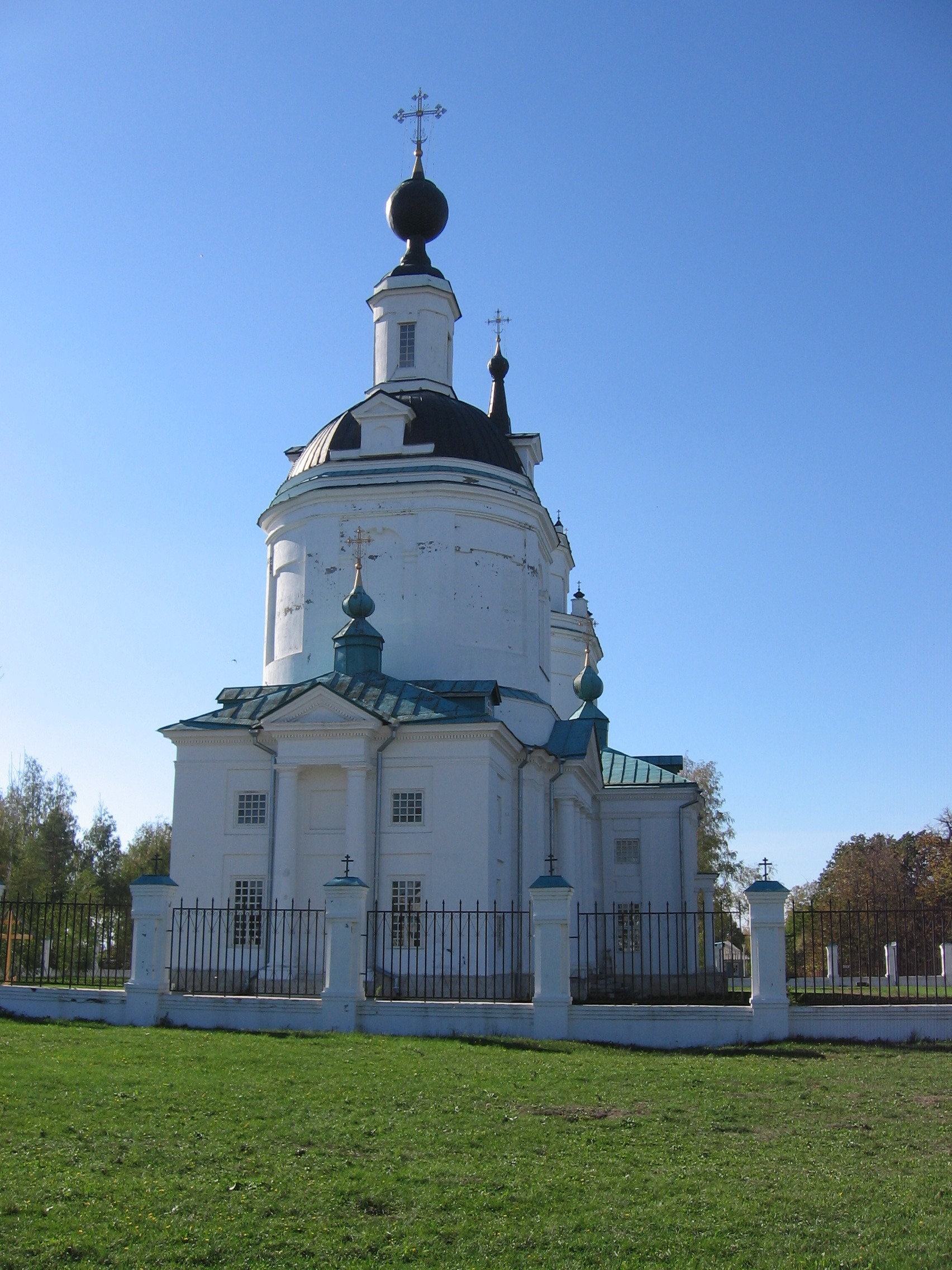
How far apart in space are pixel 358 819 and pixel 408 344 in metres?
14.6

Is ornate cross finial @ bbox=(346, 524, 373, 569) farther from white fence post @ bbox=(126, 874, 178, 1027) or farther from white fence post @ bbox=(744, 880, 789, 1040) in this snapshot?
white fence post @ bbox=(744, 880, 789, 1040)

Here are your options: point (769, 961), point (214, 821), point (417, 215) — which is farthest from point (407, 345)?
point (769, 961)

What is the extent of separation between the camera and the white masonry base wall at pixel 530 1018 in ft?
49.3

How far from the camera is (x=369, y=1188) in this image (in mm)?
7828

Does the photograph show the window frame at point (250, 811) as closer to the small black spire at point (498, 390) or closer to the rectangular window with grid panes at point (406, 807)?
the rectangular window with grid panes at point (406, 807)

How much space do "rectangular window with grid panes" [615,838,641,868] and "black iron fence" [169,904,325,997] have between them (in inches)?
473

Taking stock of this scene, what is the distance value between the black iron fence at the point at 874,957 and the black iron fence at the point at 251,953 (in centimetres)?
822

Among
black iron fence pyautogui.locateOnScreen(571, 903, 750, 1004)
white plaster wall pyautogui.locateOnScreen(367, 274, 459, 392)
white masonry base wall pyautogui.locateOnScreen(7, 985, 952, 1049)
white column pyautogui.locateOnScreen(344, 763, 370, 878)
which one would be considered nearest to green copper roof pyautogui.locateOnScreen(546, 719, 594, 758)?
black iron fence pyautogui.locateOnScreen(571, 903, 750, 1004)

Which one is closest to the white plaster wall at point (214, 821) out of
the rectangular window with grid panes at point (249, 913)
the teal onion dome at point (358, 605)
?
the rectangular window with grid panes at point (249, 913)

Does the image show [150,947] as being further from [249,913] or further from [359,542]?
[359,542]

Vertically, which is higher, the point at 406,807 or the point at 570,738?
the point at 570,738

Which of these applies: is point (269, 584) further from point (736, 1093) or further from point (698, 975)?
point (736, 1093)

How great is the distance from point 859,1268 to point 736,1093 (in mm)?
4509

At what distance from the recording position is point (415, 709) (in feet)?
80.0
